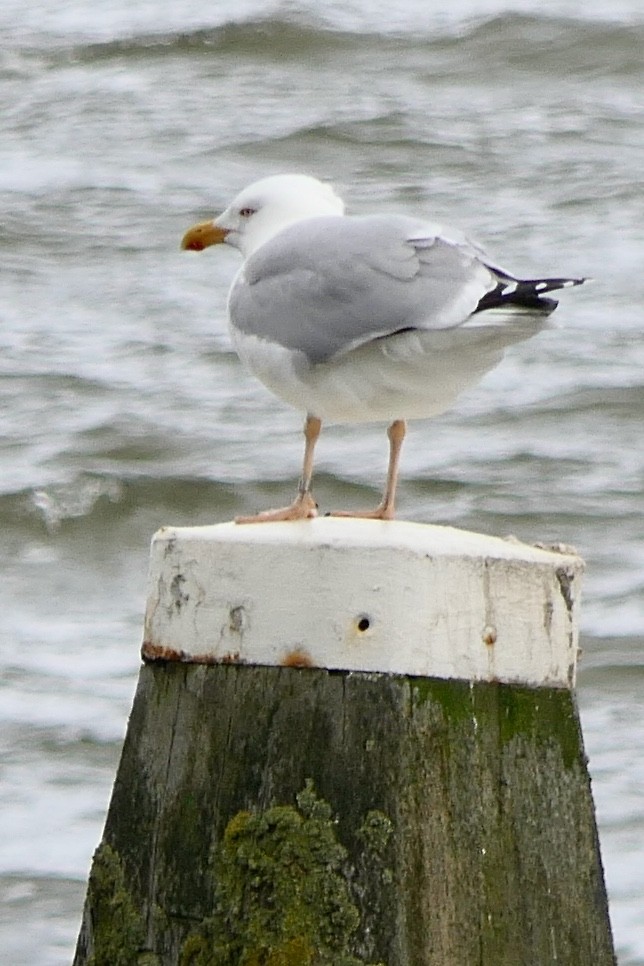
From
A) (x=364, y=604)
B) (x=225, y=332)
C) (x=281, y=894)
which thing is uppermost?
(x=225, y=332)

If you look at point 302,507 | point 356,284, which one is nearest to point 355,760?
point 302,507

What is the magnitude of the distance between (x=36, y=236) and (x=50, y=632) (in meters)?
2.93

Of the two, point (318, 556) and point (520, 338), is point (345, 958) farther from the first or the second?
point (520, 338)

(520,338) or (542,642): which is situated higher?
(520,338)

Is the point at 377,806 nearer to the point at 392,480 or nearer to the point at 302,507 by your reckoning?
the point at 302,507

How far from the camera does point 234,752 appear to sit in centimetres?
225

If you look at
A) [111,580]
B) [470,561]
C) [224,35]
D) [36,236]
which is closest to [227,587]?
[470,561]

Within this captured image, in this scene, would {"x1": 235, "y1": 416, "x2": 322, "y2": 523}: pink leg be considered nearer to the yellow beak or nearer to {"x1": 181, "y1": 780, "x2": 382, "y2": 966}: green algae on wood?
{"x1": 181, "y1": 780, "x2": 382, "y2": 966}: green algae on wood

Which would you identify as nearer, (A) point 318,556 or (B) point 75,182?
(A) point 318,556

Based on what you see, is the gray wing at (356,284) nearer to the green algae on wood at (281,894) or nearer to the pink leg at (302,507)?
the pink leg at (302,507)

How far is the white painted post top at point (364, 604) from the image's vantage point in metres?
2.24

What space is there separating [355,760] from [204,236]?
155 cm

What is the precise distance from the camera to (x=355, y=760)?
2209mm

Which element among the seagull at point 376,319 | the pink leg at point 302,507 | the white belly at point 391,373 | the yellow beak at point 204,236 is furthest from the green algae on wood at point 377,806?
the yellow beak at point 204,236
